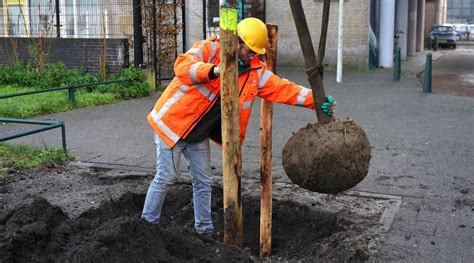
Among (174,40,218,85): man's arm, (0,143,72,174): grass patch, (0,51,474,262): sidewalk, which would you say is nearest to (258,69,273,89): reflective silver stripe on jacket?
(174,40,218,85): man's arm

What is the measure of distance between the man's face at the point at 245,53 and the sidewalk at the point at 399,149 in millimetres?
1789

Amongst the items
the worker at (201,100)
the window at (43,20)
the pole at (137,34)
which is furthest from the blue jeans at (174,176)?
the window at (43,20)

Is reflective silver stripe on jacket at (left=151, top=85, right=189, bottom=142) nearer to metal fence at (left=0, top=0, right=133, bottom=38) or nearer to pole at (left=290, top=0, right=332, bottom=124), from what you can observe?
pole at (left=290, top=0, right=332, bottom=124)

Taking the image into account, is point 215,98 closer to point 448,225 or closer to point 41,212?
point 41,212

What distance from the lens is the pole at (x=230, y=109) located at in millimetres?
4262

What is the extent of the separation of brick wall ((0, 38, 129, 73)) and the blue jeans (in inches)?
455

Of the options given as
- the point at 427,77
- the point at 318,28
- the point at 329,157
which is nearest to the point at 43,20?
the point at 318,28

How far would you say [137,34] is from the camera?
15438mm

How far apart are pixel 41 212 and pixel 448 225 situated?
3.42m

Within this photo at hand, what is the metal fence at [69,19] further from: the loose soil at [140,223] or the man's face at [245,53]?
the man's face at [245,53]

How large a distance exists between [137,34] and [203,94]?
36.4 ft

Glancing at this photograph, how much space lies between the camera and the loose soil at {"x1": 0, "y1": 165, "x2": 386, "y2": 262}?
153 inches

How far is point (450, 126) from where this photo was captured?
10945mm

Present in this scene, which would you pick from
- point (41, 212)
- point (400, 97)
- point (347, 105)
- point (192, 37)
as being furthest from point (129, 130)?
point (192, 37)
